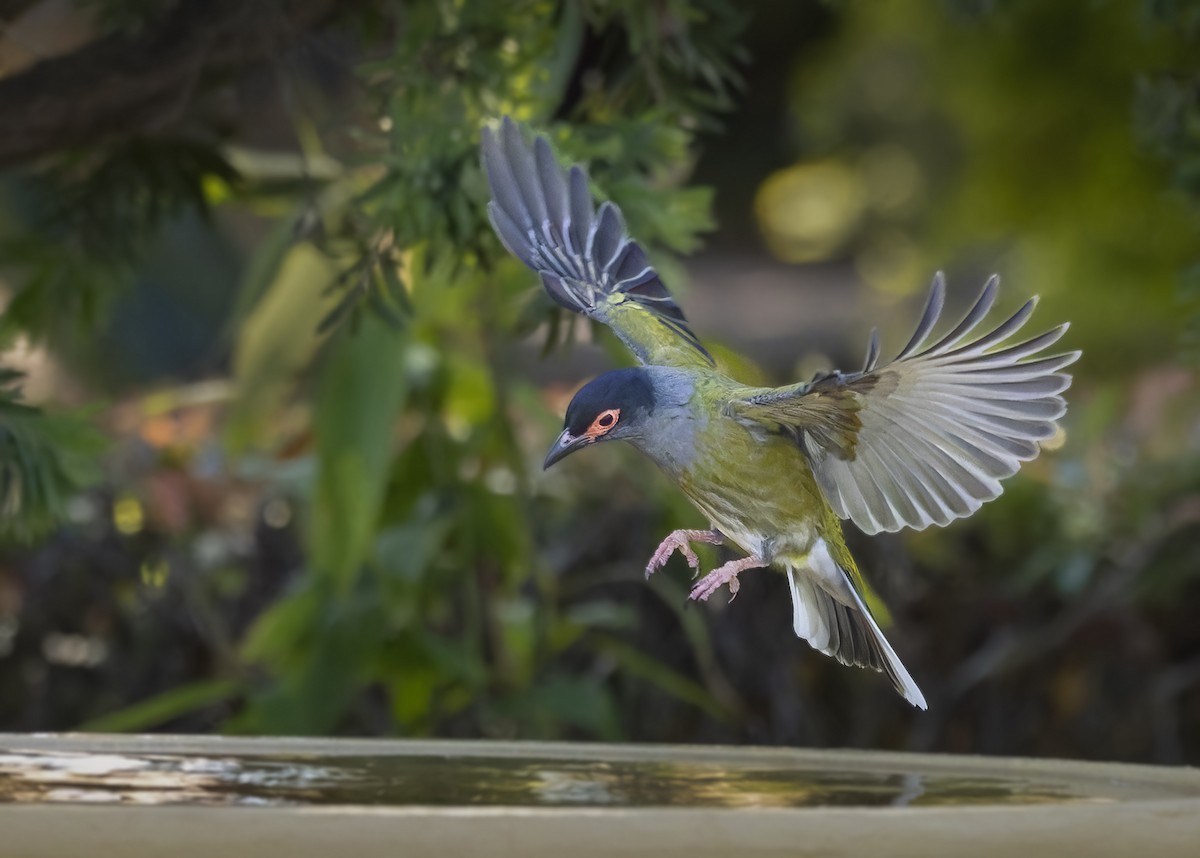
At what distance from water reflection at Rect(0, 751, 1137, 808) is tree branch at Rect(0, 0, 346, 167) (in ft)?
2.77

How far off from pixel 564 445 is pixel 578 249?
14.4 inches

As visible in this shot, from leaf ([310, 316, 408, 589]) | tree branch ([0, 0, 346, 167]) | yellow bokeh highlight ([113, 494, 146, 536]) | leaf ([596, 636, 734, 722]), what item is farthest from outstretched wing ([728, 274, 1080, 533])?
yellow bokeh highlight ([113, 494, 146, 536])

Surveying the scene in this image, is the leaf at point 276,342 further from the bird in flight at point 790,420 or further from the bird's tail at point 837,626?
the bird's tail at point 837,626

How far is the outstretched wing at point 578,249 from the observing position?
5.24 ft

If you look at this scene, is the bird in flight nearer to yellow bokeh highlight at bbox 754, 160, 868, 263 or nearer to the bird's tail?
the bird's tail

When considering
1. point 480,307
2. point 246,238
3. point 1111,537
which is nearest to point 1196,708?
point 1111,537

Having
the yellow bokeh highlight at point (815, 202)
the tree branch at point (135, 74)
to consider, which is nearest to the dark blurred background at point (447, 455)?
the tree branch at point (135, 74)

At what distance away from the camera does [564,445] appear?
4.67 feet

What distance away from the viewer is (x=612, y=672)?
351cm

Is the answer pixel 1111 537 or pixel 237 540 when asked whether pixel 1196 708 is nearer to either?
pixel 1111 537

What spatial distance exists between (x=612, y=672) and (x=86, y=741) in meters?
1.86

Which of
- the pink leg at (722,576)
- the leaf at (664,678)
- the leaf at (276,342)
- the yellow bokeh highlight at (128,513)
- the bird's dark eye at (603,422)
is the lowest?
the leaf at (664,678)

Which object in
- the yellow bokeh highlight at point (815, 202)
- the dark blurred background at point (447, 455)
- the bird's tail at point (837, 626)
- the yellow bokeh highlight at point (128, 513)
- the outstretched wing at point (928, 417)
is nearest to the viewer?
the outstretched wing at point (928, 417)

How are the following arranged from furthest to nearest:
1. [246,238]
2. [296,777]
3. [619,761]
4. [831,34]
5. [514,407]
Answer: [246,238] < [831,34] < [514,407] < [619,761] < [296,777]
